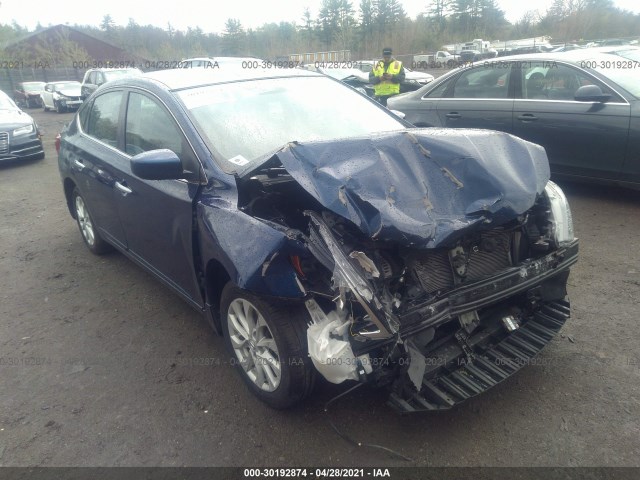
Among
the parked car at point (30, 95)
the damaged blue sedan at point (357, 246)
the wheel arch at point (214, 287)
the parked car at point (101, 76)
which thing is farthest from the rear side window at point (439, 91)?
the parked car at point (30, 95)

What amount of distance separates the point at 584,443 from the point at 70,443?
2.56m

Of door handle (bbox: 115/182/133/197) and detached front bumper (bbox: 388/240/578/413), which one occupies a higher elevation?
door handle (bbox: 115/182/133/197)

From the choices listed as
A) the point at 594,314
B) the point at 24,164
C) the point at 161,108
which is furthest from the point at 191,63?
the point at 594,314

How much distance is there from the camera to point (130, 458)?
249cm

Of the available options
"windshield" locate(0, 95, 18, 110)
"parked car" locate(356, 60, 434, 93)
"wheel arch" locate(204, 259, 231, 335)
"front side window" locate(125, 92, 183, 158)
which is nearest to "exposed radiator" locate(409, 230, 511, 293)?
"wheel arch" locate(204, 259, 231, 335)

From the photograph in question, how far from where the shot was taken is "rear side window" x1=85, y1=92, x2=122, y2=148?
13.0 ft

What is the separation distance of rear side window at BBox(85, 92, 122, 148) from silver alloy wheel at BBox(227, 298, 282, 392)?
1964 mm

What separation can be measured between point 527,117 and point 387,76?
4830 millimetres

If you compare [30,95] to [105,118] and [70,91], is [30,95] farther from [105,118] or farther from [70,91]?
[105,118]

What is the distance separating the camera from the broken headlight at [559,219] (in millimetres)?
2812

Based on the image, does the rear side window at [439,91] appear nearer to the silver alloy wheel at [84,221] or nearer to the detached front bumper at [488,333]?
the detached front bumper at [488,333]

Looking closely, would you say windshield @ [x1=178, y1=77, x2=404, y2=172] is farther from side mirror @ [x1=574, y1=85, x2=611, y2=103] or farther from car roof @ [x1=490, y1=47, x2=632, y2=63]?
car roof @ [x1=490, y1=47, x2=632, y2=63]

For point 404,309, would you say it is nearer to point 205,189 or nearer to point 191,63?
point 205,189

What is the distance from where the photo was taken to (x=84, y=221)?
16.6 ft
